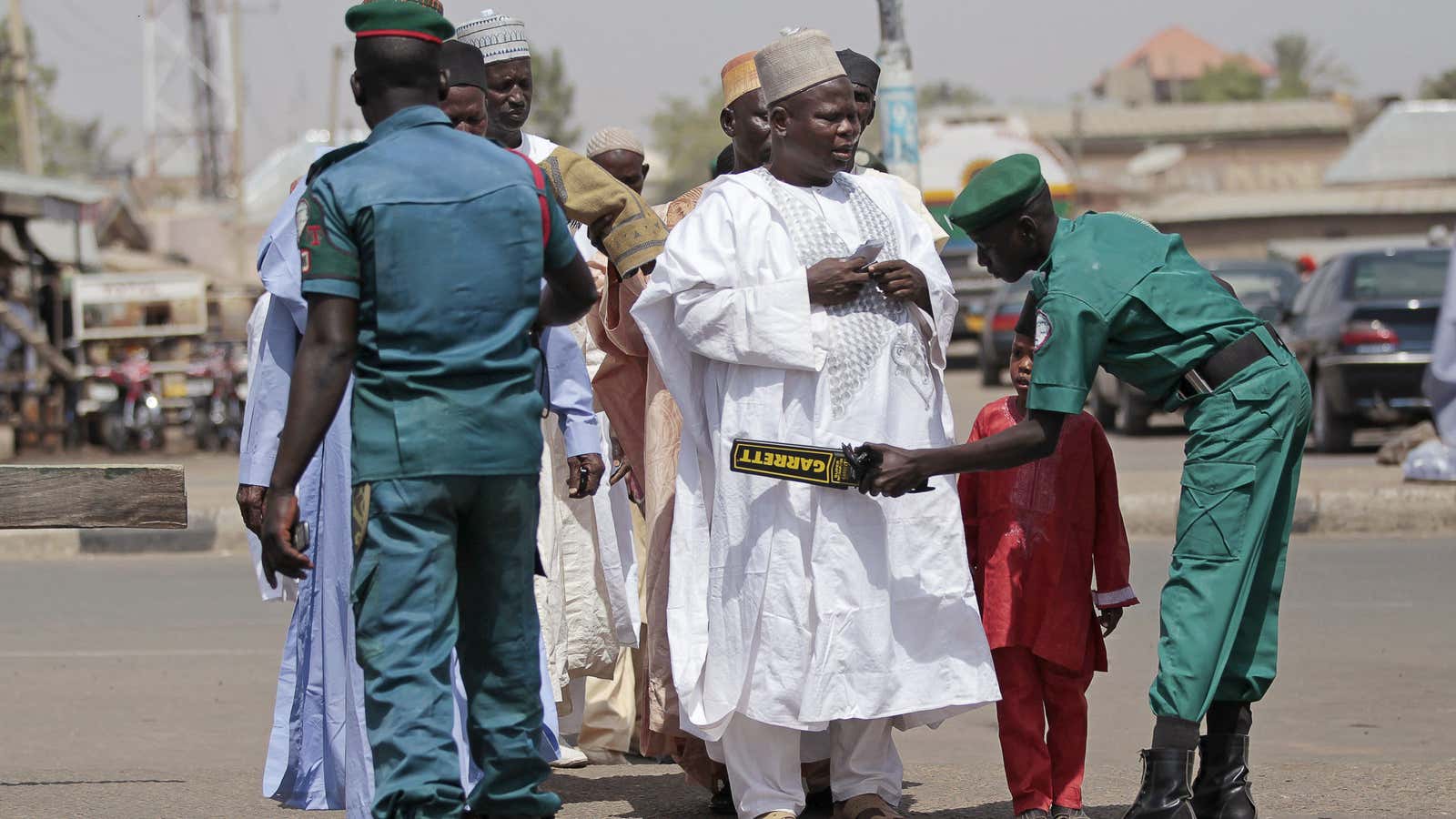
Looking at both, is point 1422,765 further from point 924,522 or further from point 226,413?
point 226,413

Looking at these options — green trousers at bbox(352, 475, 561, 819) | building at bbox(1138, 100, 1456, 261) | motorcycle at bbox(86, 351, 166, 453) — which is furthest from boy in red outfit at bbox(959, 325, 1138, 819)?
building at bbox(1138, 100, 1456, 261)

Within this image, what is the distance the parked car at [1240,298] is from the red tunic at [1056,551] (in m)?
13.4

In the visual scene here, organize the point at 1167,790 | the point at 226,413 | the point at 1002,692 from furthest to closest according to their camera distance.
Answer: the point at 226,413 → the point at 1002,692 → the point at 1167,790

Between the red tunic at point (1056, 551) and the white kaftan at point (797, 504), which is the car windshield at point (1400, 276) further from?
the white kaftan at point (797, 504)

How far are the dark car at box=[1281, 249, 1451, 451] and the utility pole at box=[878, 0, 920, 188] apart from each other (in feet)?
14.9

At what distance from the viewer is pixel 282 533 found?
3.74 m

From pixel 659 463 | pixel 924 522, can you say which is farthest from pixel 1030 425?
pixel 659 463

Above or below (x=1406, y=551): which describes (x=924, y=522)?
above

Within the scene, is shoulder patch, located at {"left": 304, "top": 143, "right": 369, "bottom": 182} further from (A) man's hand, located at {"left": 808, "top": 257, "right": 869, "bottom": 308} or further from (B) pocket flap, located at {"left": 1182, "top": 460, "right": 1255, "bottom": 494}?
(B) pocket flap, located at {"left": 1182, "top": 460, "right": 1255, "bottom": 494}

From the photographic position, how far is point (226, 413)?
70.8 feet

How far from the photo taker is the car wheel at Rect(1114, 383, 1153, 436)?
18422mm

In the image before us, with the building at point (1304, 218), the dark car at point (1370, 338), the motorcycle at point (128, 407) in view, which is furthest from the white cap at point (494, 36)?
the building at point (1304, 218)

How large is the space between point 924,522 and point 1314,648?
3740 mm

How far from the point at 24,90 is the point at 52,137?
60666mm
